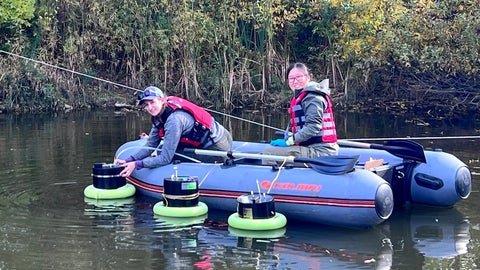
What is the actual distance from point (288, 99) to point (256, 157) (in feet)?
28.5

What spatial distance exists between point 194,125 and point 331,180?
5.36 ft

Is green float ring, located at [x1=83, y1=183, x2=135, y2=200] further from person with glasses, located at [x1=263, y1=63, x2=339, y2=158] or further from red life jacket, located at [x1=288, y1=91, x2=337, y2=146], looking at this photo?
red life jacket, located at [x1=288, y1=91, x2=337, y2=146]

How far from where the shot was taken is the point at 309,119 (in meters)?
6.50

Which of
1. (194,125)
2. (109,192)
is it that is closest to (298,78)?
(194,125)

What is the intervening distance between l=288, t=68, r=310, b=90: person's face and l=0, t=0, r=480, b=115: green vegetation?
25.7ft

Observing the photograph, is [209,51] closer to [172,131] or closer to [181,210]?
[172,131]

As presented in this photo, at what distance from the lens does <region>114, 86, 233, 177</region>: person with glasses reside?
7.00 meters

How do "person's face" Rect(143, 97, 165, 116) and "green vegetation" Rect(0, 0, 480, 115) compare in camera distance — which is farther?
A: "green vegetation" Rect(0, 0, 480, 115)

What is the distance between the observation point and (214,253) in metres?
5.51

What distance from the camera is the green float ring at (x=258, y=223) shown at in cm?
599

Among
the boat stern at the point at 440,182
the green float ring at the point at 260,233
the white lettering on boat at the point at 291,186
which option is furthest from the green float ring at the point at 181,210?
the boat stern at the point at 440,182

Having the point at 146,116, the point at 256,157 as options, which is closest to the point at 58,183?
the point at 256,157

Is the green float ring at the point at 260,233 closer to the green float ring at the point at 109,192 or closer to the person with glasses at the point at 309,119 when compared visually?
the person with glasses at the point at 309,119

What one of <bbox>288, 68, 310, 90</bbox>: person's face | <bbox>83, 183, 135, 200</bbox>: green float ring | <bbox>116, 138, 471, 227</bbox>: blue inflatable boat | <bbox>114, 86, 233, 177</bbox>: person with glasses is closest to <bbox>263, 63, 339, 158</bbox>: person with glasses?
<bbox>288, 68, 310, 90</bbox>: person's face
